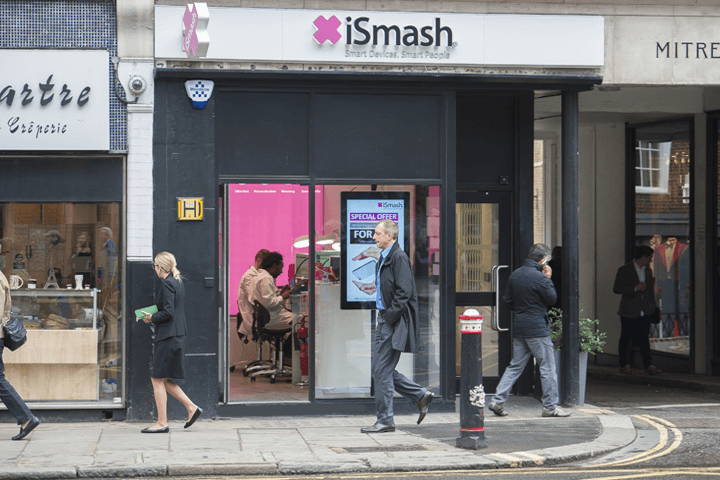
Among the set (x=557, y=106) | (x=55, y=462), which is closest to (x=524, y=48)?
(x=557, y=106)

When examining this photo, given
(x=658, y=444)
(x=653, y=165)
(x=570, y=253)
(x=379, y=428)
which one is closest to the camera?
(x=658, y=444)

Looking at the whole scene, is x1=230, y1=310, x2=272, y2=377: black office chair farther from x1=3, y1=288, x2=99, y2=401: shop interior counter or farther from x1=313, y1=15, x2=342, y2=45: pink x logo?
x1=313, y1=15, x2=342, y2=45: pink x logo

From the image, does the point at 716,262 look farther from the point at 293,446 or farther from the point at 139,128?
the point at 139,128

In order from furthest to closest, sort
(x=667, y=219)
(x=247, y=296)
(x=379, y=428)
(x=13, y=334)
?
(x=667, y=219)
(x=247, y=296)
(x=379, y=428)
(x=13, y=334)

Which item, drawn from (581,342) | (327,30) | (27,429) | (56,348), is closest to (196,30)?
(327,30)

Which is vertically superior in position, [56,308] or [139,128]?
[139,128]

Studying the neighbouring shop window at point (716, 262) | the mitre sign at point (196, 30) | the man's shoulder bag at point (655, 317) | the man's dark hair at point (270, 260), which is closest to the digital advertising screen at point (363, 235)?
the man's dark hair at point (270, 260)

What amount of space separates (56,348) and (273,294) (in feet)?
8.50

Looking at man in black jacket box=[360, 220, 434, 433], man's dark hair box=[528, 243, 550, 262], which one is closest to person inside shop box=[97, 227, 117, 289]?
man in black jacket box=[360, 220, 434, 433]

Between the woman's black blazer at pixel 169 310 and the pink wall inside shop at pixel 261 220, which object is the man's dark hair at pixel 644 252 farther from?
the woman's black blazer at pixel 169 310

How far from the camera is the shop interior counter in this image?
9.21m

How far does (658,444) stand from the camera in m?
8.41

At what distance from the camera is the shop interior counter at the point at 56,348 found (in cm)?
921

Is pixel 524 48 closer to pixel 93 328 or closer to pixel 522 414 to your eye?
pixel 522 414
